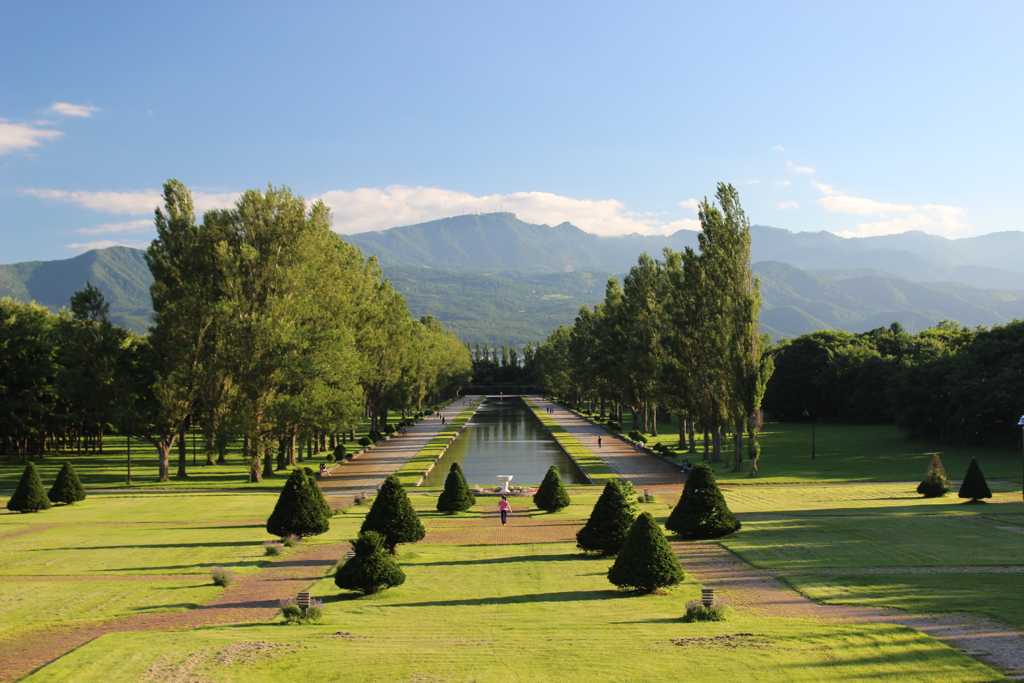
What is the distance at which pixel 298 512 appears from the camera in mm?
23016

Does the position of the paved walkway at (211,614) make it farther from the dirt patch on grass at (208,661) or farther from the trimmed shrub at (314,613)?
the dirt patch on grass at (208,661)

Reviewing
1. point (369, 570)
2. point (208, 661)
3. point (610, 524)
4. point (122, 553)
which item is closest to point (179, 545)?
point (122, 553)

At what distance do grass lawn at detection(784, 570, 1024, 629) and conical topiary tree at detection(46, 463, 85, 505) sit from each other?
28.9 meters

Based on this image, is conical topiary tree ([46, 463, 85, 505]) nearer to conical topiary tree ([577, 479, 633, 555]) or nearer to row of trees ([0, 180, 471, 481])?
row of trees ([0, 180, 471, 481])

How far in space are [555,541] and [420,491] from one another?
1374 cm

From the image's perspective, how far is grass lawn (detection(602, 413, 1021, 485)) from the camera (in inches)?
1597

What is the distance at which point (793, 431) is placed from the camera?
75125mm

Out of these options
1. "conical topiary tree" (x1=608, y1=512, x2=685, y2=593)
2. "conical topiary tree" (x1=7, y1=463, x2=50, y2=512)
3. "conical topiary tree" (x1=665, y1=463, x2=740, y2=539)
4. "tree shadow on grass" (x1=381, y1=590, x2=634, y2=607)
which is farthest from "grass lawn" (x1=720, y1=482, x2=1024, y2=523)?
"conical topiary tree" (x1=7, y1=463, x2=50, y2=512)

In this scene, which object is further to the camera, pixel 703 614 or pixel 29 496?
pixel 29 496

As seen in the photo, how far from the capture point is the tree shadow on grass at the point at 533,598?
16297 mm

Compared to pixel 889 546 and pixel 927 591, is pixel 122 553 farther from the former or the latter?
Answer: pixel 889 546

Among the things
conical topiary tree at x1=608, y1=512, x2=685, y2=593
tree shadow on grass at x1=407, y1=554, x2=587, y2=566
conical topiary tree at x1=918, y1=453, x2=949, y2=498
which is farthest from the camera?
conical topiary tree at x1=918, y1=453, x2=949, y2=498

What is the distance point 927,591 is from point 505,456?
38667 mm

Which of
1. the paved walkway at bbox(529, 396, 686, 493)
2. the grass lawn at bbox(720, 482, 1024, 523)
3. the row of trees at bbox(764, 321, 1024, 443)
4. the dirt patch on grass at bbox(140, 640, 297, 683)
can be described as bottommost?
the paved walkway at bbox(529, 396, 686, 493)
